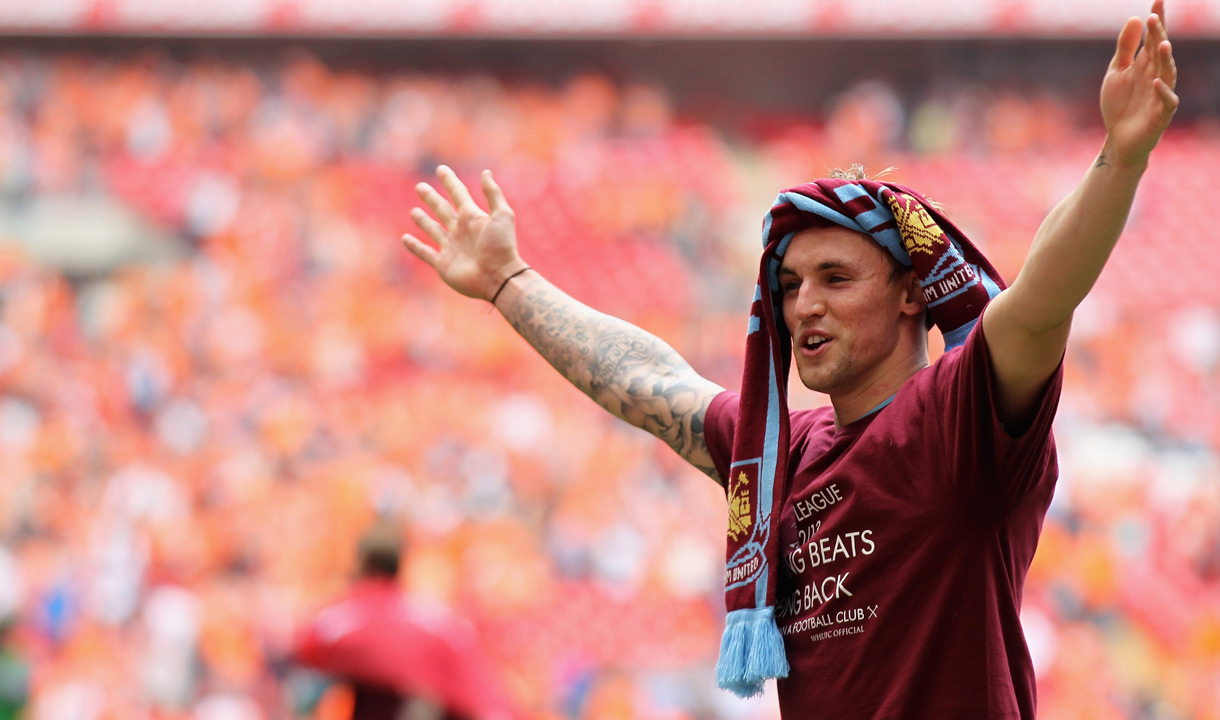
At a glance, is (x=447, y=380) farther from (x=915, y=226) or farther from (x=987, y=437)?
(x=987, y=437)

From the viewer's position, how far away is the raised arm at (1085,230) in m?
1.25

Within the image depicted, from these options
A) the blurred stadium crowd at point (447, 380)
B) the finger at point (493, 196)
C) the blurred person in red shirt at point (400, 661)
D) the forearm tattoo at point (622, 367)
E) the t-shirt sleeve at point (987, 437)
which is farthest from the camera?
the blurred stadium crowd at point (447, 380)

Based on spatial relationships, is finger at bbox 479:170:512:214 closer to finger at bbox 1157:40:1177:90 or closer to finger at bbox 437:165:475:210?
finger at bbox 437:165:475:210

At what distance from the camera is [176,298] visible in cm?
1105

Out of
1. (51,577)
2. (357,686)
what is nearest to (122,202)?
(51,577)

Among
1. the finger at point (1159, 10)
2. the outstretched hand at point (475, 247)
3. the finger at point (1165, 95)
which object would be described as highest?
the outstretched hand at point (475, 247)

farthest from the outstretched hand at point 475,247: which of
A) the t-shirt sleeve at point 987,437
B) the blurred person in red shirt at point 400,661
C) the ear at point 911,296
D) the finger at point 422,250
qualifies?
the blurred person in red shirt at point 400,661

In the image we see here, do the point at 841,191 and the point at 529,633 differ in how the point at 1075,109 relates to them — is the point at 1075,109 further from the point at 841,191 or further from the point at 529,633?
the point at 841,191

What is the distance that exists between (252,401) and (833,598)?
9.14 meters

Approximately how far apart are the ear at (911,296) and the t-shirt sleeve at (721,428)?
32 centimetres

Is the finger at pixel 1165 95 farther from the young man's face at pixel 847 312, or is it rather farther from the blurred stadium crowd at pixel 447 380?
the blurred stadium crowd at pixel 447 380

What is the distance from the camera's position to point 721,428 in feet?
6.15

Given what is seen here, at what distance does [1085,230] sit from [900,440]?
35cm

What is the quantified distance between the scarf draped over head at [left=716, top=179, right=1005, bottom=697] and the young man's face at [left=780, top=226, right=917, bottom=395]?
29 mm
